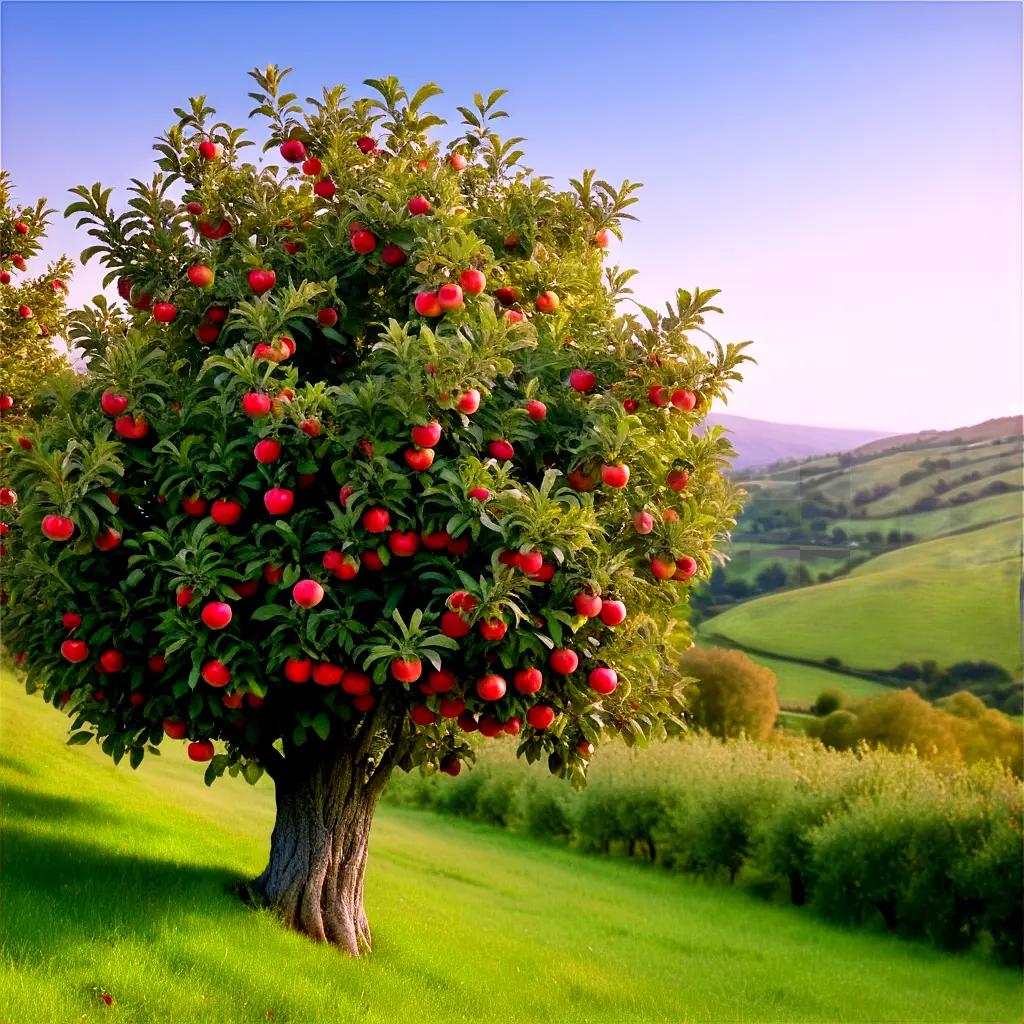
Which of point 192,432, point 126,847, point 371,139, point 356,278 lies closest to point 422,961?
point 126,847

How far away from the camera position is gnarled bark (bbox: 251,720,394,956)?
28.7ft

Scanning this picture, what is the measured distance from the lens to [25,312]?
14.4m

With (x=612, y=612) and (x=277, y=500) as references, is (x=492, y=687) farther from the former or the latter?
(x=277, y=500)

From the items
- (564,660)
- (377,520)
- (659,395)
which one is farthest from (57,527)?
(659,395)

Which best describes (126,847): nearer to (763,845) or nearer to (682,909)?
(682,909)

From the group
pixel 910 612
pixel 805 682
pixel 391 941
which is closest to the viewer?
pixel 391 941

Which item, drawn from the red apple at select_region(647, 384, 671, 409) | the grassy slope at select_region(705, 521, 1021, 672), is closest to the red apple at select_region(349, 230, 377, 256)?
the red apple at select_region(647, 384, 671, 409)

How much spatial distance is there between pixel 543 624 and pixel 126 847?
19.2ft

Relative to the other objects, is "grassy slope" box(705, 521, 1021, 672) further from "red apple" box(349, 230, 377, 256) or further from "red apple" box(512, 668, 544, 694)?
"red apple" box(349, 230, 377, 256)

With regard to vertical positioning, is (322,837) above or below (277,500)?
below

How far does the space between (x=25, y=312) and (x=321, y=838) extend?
935cm

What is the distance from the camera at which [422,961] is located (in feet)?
30.1

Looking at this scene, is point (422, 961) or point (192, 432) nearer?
point (192, 432)

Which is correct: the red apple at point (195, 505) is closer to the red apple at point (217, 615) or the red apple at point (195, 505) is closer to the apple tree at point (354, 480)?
the apple tree at point (354, 480)
